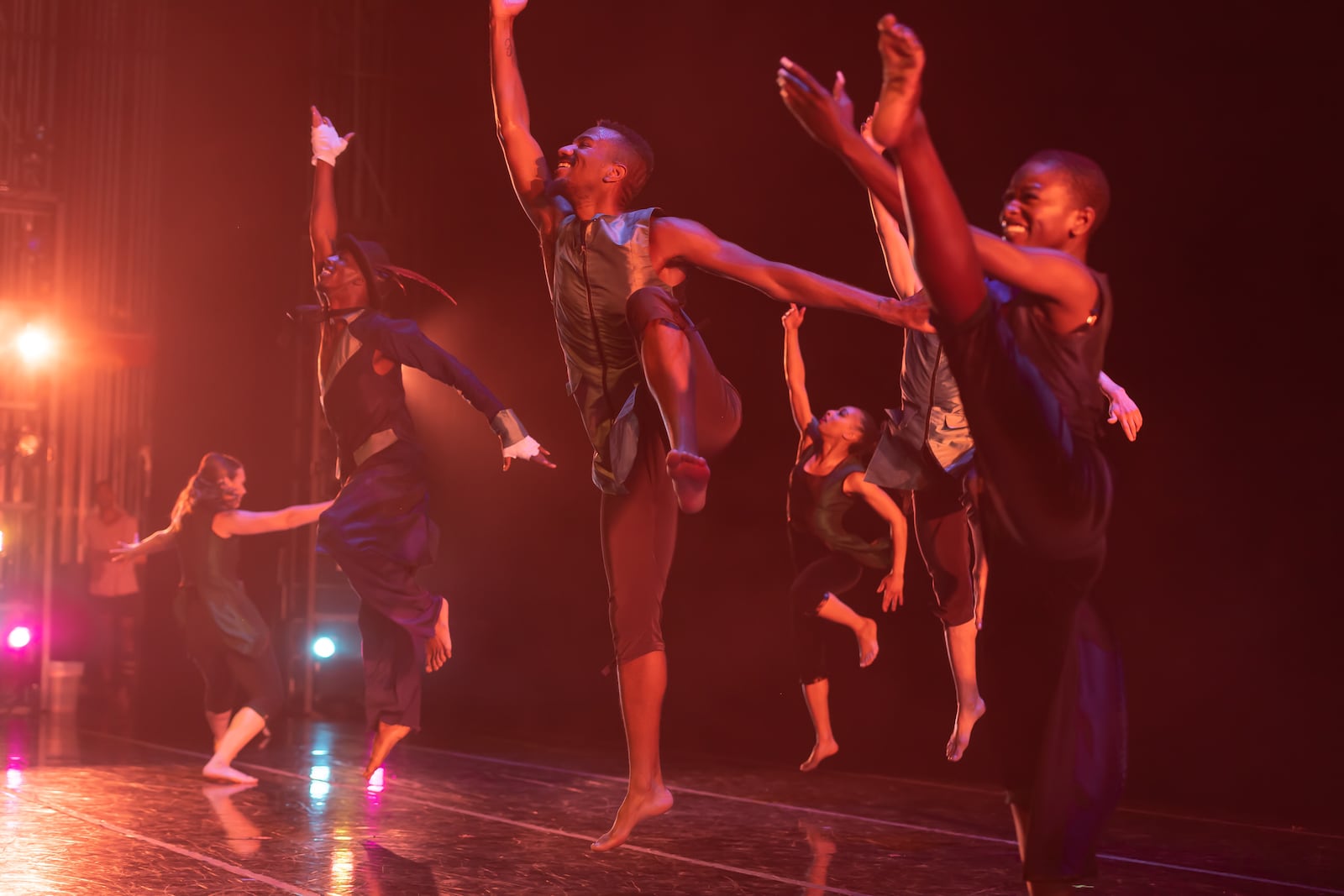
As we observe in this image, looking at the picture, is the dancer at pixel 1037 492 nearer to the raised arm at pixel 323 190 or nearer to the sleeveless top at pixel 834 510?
the raised arm at pixel 323 190

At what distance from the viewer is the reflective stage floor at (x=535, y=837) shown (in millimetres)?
4047

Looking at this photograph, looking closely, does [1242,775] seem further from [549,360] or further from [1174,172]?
[549,360]

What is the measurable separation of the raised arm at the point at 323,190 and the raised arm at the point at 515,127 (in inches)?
54.5

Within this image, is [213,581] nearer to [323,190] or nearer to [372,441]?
[372,441]

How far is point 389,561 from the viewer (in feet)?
16.1

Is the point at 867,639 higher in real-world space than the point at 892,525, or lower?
lower

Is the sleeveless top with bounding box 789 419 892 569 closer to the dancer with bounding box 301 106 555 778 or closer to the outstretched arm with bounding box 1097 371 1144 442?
the dancer with bounding box 301 106 555 778

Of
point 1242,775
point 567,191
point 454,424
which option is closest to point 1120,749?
point 567,191

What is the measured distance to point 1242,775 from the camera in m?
5.47

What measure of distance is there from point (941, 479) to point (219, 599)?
3.71m

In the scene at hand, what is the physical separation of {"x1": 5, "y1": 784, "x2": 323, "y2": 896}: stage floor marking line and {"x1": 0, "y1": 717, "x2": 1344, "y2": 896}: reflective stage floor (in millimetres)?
12

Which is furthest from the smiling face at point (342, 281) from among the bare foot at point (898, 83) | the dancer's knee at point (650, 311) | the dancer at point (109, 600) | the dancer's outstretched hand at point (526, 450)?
the dancer at point (109, 600)

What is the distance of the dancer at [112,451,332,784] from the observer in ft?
20.8

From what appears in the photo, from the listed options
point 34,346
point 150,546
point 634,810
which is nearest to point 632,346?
point 634,810
